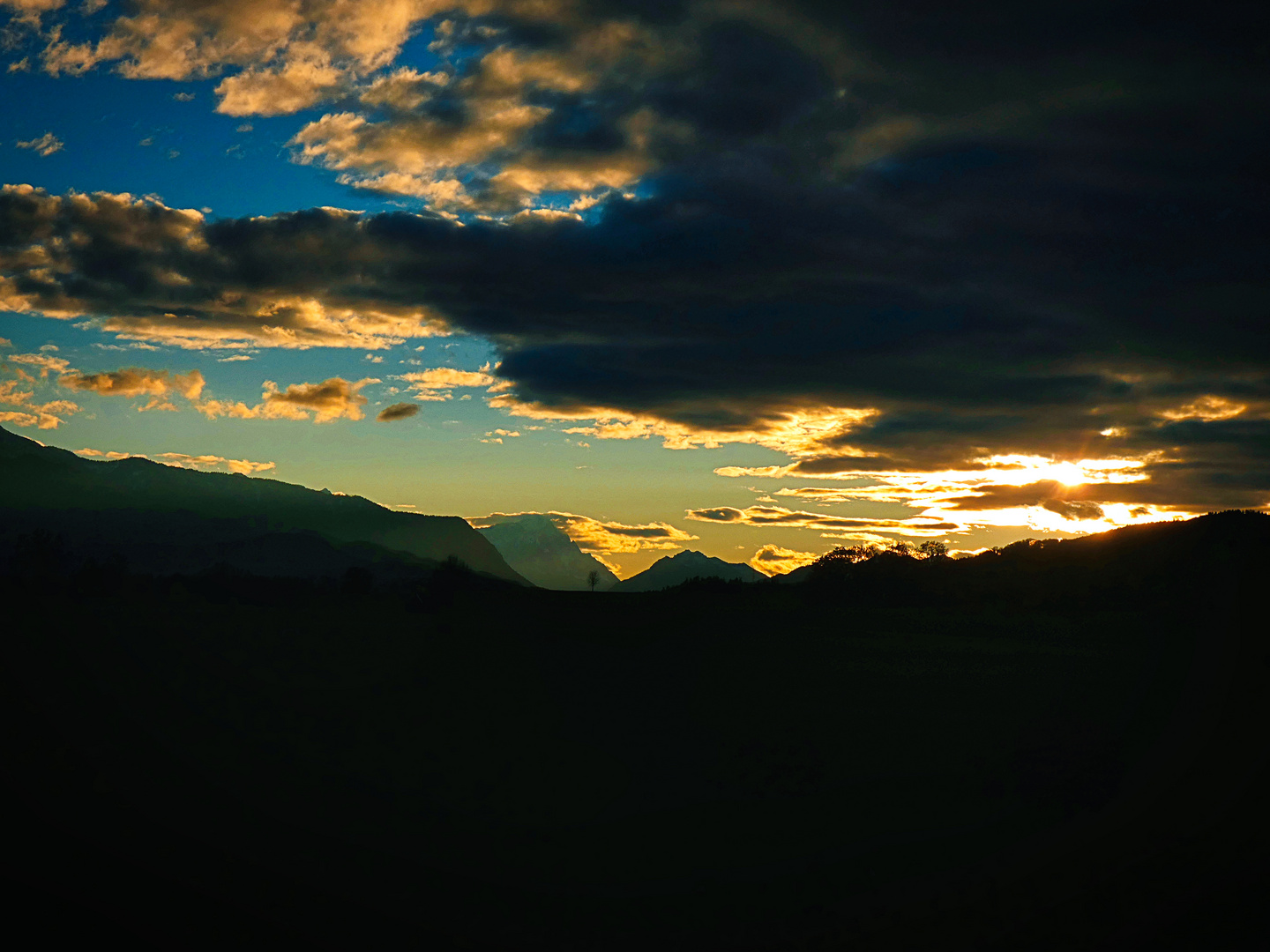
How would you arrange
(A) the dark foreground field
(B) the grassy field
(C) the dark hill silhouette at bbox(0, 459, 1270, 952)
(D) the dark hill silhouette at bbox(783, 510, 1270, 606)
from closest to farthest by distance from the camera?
(A) the dark foreground field
(C) the dark hill silhouette at bbox(0, 459, 1270, 952)
(B) the grassy field
(D) the dark hill silhouette at bbox(783, 510, 1270, 606)

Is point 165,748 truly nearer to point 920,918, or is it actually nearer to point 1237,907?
point 920,918

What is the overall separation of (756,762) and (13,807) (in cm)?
3472

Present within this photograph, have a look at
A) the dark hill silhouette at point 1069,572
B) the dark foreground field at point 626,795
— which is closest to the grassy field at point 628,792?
the dark foreground field at point 626,795

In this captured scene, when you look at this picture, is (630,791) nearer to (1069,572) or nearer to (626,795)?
(626,795)

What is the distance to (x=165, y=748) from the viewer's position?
45.8 metres

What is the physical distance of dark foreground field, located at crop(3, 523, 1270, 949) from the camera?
94.7ft

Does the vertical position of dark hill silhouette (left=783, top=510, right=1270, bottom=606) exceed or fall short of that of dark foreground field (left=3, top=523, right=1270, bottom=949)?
it exceeds it

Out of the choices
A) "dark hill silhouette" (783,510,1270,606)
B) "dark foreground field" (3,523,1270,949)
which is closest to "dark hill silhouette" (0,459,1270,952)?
"dark foreground field" (3,523,1270,949)

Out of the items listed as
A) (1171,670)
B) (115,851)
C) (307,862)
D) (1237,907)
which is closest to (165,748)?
(115,851)

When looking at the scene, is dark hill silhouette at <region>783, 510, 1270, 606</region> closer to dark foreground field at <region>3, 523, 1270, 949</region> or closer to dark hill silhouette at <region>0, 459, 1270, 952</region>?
dark hill silhouette at <region>0, 459, 1270, 952</region>

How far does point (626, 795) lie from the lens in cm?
4112

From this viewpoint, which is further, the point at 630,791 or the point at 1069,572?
the point at 1069,572

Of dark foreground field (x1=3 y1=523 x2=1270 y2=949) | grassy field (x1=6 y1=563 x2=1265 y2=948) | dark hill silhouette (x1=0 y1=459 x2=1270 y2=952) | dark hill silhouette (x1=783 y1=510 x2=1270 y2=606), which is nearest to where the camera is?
dark foreground field (x1=3 y1=523 x2=1270 y2=949)

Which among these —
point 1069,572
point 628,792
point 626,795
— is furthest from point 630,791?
point 1069,572
